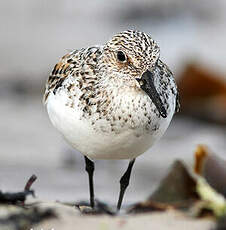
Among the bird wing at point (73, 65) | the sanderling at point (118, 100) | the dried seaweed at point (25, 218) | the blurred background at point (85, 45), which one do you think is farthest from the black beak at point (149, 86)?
the blurred background at point (85, 45)

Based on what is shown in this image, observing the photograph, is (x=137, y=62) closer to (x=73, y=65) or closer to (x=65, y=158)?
(x=73, y=65)

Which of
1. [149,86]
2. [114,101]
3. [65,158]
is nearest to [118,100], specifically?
[114,101]

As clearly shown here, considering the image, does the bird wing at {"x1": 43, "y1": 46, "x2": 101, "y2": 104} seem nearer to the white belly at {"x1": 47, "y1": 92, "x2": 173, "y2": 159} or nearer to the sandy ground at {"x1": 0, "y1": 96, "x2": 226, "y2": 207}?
the white belly at {"x1": 47, "y1": 92, "x2": 173, "y2": 159}

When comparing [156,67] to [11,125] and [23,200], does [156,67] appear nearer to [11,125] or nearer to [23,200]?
[23,200]

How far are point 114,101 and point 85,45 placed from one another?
6.74 meters

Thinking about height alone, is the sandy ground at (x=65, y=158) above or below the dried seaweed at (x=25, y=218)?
below

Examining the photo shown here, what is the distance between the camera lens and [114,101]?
404cm

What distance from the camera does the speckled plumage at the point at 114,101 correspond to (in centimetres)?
397

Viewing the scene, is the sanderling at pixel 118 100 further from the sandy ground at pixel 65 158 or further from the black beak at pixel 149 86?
the sandy ground at pixel 65 158

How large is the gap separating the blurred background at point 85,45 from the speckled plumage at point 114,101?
1808 millimetres

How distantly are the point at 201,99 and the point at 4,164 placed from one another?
2.84m

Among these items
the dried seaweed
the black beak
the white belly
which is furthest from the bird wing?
the dried seaweed

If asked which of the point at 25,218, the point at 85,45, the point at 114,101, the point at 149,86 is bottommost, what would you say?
the point at 85,45

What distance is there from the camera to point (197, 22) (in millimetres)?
12031
